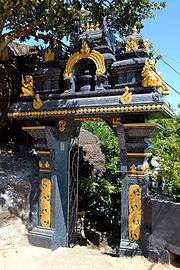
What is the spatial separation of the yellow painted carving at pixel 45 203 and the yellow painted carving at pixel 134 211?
6.75ft

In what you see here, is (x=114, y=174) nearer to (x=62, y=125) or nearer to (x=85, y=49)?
(x=62, y=125)

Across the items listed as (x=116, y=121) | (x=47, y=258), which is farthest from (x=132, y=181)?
(x=47, y=258)

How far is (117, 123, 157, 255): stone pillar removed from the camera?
7.21 metres

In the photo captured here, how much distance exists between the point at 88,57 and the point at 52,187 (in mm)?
3144

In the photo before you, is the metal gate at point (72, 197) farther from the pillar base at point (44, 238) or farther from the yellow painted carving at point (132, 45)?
the yellow painted carving at point (132, 45)

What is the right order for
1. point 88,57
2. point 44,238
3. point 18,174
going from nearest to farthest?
point 88,57
point 44,238
point 18,174

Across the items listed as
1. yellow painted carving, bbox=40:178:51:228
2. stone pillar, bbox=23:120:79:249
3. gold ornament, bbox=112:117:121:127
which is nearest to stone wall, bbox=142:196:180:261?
gold ornament, bbox=112:117:121:127

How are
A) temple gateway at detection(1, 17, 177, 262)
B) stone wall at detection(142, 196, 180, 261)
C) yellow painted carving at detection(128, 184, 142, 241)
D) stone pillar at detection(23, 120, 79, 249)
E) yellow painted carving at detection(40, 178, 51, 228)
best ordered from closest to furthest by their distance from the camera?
stone wall at detection(142, 196, 180, 261), temple gateway at detection(1, 17, 177, 262), yellow painted carving at detection(128, 184, 142, 241), stone pillar at detection(23, 120, 79, 249), yellow painted carving at detection(40, 178, 51, 228)

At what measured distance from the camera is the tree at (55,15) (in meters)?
7.70

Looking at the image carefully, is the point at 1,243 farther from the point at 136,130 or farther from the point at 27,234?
the point at 136,130

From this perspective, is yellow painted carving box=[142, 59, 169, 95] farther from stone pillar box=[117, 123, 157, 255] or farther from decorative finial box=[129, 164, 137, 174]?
decorative finial box=[129, 164, 137, 174]

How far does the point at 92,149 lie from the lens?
484 inches

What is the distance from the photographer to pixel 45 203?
8.38 m

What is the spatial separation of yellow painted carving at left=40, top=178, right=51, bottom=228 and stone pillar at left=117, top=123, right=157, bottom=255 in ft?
6.30
